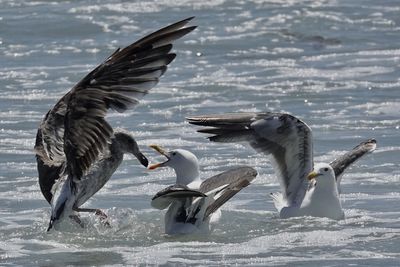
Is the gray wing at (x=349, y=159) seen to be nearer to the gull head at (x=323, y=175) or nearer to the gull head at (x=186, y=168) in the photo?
the gull head at (x=323, y=175)

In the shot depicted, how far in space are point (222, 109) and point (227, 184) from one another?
5291 mm

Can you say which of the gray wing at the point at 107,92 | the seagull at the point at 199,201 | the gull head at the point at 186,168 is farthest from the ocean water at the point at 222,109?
the gray wing at the point at 107,92

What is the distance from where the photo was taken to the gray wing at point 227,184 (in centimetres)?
979

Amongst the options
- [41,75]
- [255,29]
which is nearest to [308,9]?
[255,29]

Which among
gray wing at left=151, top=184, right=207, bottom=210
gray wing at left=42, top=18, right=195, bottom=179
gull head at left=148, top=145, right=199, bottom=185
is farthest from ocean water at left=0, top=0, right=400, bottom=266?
gray wing at left=42, top=18, right=195, bottom=179

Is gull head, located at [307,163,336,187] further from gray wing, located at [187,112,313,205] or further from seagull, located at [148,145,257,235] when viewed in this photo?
seagull, located at [148,145,257,235]

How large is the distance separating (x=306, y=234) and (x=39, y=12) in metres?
12.9

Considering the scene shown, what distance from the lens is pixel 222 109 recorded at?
15250 mm

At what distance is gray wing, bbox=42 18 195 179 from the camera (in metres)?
9.46

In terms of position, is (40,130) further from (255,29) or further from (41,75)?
(255,29)

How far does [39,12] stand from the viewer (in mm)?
21750

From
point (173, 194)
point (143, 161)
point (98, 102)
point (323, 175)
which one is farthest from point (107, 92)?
point (323, 175)

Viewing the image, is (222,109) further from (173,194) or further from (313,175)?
(173,194)

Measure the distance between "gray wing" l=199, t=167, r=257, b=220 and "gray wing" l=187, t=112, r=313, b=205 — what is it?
669 mm
